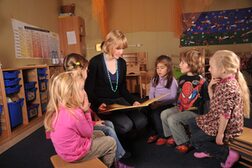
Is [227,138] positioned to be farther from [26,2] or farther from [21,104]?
[26,2]

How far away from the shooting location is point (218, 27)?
4242 millimetres

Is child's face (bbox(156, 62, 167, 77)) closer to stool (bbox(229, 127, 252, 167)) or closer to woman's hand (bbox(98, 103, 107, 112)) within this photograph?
woman's hand (bbox(98, 103, 107, 112))

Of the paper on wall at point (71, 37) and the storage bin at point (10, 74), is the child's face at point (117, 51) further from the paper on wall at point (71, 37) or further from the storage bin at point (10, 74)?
the paper on wall at point (71, 37)

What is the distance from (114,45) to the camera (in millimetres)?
1689

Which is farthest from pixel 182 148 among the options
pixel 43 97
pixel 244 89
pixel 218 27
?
pixel 218 27

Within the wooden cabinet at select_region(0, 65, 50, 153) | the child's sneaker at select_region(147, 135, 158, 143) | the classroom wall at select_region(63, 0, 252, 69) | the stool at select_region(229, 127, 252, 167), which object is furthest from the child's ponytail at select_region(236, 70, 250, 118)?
the classroom wall at select_region(63, 0, 252, 69)

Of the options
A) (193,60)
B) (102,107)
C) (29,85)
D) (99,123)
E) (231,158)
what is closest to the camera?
(231,158)

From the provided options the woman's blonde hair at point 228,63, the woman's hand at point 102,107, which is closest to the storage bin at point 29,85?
the woman's hand at point 102,107

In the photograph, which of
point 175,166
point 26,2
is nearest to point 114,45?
point 175,166

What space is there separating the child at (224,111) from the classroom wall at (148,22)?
2972mm

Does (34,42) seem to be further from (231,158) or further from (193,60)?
(231,158)

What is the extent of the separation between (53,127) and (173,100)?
120 cm

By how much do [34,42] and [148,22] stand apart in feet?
6.95

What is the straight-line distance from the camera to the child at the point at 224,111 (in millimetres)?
1309
